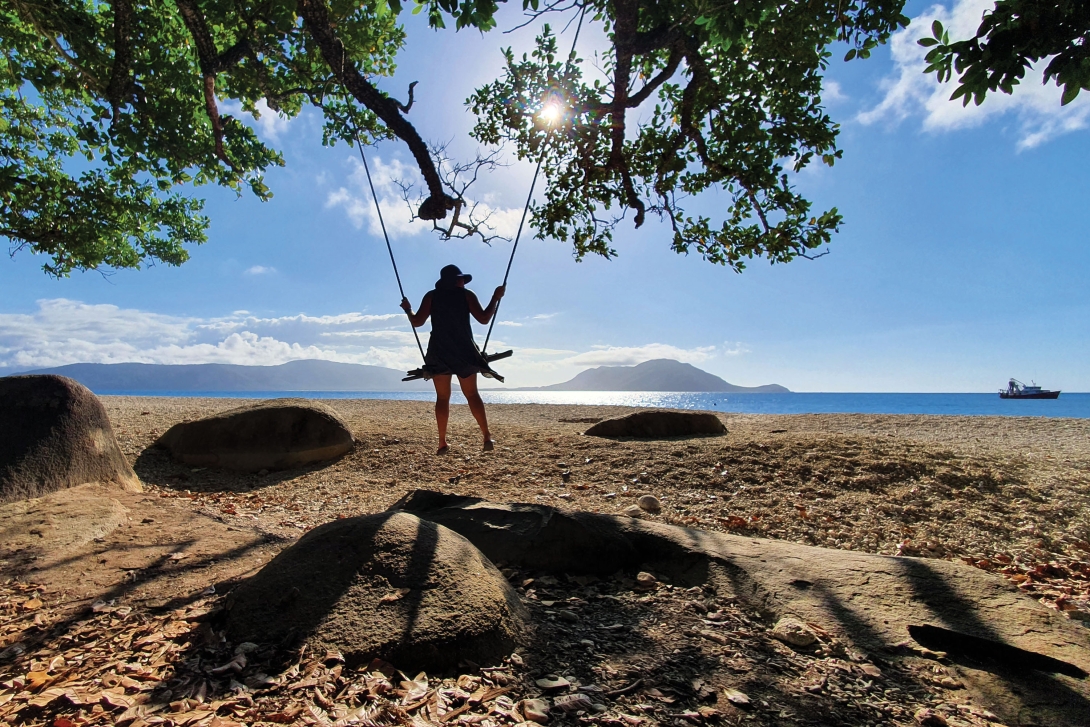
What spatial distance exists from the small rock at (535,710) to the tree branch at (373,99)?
5.59 meters

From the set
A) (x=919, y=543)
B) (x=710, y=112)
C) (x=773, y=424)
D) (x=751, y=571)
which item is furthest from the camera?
(x=773, y=424)

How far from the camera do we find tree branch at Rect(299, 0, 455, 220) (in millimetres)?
4969

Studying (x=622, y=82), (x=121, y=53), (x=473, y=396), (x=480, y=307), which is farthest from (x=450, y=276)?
(x=121, y=53)

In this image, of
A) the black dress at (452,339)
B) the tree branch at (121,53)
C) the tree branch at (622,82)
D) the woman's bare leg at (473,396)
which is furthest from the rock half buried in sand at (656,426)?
the tree branch at (121,53)

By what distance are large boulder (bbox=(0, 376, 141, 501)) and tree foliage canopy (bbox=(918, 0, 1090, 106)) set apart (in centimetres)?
767

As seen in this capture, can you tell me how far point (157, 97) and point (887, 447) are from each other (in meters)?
11.8

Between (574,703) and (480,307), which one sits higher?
(480,307)

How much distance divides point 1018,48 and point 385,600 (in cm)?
459

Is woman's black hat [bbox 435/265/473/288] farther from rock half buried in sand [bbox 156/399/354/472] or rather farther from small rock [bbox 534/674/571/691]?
small rock [bbox 534/674/571/691]

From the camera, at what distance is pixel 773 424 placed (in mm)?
15742

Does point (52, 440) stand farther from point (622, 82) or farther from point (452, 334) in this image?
point (622, 82)

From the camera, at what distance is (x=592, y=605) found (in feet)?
9.11

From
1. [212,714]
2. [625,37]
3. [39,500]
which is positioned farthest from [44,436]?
[625,37]

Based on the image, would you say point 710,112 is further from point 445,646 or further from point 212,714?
point 212,714
